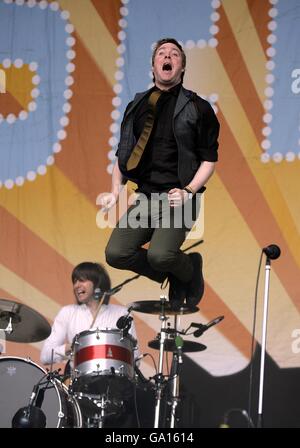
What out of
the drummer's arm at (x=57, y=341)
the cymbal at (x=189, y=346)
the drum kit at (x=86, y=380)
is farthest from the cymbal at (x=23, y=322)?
the cymbal at (x=189, y=346)

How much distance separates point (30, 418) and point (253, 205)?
1.88 m

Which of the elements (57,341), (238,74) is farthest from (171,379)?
(238,74)

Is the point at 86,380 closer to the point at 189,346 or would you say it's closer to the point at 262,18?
the point at 189,346

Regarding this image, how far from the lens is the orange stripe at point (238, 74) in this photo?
6.14 meters

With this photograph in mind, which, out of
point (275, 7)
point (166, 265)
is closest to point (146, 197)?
point (166, 265)

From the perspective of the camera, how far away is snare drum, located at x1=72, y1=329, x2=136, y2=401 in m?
5.34

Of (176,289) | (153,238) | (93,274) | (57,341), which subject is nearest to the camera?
(153,238)

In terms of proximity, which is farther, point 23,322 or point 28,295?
point 28,295

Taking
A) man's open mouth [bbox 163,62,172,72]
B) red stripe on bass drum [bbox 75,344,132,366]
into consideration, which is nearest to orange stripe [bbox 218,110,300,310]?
man's open mouth [bbox 163,62,172,72]

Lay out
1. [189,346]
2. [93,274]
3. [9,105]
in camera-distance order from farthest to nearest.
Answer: [9,105], [93,274], [189,346]

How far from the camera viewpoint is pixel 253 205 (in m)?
6.09

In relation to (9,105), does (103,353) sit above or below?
below

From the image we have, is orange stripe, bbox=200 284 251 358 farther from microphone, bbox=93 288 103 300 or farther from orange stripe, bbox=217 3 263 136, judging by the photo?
orange stripe, bbox=217 3 263 136
